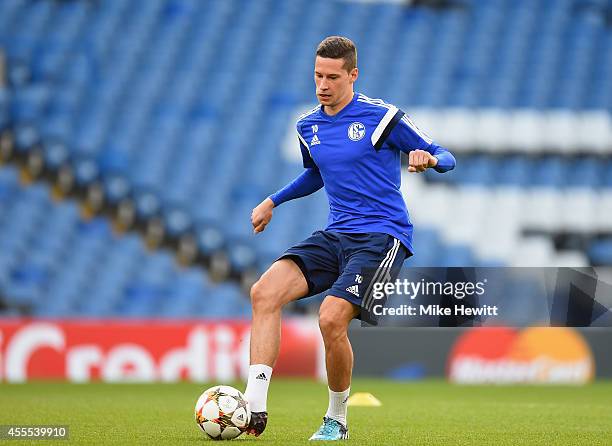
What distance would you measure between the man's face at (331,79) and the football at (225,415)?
145 centimetres

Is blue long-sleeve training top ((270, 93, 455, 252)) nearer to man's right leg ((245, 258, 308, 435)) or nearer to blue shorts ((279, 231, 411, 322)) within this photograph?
blue shorts ((279, 231, 411, 322))

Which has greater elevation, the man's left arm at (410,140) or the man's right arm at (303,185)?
the man's left arm at (410,140)

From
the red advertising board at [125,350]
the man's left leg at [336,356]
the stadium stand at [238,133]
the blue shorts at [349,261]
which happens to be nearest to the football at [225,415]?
the man's left leg at [336,356]

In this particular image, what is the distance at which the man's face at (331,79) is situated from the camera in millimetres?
5637

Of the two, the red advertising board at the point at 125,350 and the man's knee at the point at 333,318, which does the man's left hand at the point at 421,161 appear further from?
the red advertising board at the point at 125,350

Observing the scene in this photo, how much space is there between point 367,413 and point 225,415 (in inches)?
105

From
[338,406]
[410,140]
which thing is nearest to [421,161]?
[410,140]

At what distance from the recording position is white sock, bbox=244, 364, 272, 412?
5.50m

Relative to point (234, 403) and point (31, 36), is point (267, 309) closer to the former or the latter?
point (234, 403)

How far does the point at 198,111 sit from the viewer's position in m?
17.3

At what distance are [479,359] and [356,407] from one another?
16.4 ft

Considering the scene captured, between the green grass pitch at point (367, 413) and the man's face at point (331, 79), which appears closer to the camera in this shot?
the man's face at point (331, 79)

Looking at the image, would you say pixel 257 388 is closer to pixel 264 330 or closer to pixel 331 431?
pixel 264 330

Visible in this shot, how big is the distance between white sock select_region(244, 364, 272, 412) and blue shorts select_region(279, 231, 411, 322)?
47cm
